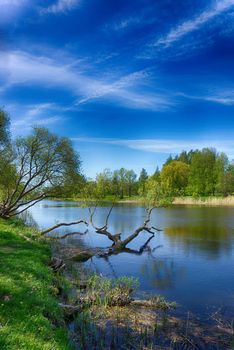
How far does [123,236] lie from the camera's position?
38906mm

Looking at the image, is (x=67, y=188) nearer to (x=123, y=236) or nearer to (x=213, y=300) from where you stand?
(x=123, y=236)

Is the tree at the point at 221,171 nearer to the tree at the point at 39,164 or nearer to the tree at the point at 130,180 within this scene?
the tree at the point at 130,180

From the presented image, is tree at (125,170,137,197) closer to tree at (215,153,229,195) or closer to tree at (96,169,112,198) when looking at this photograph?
tree at (215,153,229,195)

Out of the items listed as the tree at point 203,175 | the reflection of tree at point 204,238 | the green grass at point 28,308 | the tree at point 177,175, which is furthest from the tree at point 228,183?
the green grass at point 28,308

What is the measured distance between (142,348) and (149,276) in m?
11.4

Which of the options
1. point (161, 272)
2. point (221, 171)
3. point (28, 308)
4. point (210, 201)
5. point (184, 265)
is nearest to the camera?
point (28, 308)

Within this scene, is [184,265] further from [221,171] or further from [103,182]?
[221,171]

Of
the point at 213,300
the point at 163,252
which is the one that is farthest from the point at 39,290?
the point at 163,252

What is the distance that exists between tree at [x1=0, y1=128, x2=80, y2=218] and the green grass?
67.2 ft

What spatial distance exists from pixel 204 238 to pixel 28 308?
94.6 ft

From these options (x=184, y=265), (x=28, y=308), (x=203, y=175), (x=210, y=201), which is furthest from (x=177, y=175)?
(x=28, y=308)

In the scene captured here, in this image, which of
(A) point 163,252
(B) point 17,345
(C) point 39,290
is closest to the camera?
(B) point 17,345

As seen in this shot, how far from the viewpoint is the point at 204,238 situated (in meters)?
37.1

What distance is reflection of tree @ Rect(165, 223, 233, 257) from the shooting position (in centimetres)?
3164
